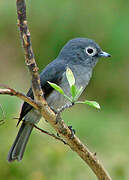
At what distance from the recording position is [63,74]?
3.24m

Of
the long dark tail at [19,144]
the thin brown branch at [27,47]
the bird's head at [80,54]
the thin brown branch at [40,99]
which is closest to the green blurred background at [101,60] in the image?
the long dark tail at [19,144]

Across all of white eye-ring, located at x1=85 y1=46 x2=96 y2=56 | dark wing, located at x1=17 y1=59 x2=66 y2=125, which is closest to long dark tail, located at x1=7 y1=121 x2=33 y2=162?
dark wing, located at x1=17 y1=59 x2=66 y2=125

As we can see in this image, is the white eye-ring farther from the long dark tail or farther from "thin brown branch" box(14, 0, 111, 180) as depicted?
"thin brown branch" box(14, 0, 111, 180)

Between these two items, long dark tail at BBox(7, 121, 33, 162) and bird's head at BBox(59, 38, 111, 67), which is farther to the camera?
bird's head at BBox(59, 38, 111, 67)

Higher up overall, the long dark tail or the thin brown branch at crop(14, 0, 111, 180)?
the thin brown branch at crop(14, 0, 111, 180)

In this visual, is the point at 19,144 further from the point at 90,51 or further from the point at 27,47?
the point at 27,47

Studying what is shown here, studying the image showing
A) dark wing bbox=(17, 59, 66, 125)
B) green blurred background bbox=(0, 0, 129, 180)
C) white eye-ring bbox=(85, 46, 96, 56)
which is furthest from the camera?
green blurred background bbox=(0, 0, 129, 180)

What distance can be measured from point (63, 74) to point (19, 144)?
1.96 feet

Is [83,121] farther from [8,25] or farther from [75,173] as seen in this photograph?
[8,25]

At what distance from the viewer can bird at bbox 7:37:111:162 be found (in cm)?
323

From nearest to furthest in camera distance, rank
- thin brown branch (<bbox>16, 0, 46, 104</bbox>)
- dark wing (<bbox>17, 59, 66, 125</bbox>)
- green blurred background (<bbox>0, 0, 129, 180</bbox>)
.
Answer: thin brown branch (<bbox>16, 0, 46, 104</bbox>) → dark wing (<bbox>17, 59, 66, 125</bbox>) → green blurred background (<bbox>0, 0, 129, 180</bbox>)

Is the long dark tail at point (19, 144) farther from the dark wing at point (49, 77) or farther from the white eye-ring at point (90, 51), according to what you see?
the white eye-ring at point (90, 51)

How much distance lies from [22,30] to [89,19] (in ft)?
13.5

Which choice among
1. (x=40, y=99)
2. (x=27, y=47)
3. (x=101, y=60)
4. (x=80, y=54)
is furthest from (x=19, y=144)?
(x=101, y=60)
